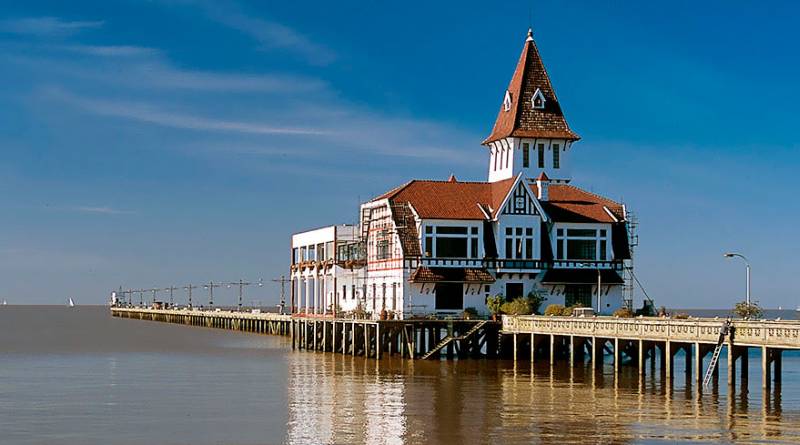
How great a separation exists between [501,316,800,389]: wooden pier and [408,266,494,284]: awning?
450cm

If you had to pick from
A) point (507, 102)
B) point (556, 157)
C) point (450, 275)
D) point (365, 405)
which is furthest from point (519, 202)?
point (365, 405)

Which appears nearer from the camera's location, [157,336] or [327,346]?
[327,346]

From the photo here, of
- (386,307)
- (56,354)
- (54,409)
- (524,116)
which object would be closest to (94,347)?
(56,354)

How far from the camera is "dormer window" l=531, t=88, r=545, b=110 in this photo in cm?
7900

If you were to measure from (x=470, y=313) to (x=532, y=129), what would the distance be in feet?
53.1

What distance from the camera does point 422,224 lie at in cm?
6881

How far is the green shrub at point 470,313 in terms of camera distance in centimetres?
6681

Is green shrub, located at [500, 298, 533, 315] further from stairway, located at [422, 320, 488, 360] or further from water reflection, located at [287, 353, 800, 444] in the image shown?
water reflection, located at [287, 353, 800, 444]

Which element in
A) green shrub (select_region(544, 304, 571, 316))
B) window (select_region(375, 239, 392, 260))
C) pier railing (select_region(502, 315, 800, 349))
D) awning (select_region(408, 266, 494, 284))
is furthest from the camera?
window (select_region(375, 239, 392, 260))

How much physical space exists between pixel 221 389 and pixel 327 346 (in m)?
25.8

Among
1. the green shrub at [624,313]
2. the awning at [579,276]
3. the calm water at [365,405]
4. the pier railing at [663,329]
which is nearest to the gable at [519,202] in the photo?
the awning at [579,276]

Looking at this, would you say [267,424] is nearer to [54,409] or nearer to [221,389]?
[54,409]

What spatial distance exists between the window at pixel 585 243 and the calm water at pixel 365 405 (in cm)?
1093

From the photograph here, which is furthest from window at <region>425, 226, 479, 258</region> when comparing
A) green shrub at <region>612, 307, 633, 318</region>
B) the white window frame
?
green shrub at <region>612, 307, 633, 318</region>
